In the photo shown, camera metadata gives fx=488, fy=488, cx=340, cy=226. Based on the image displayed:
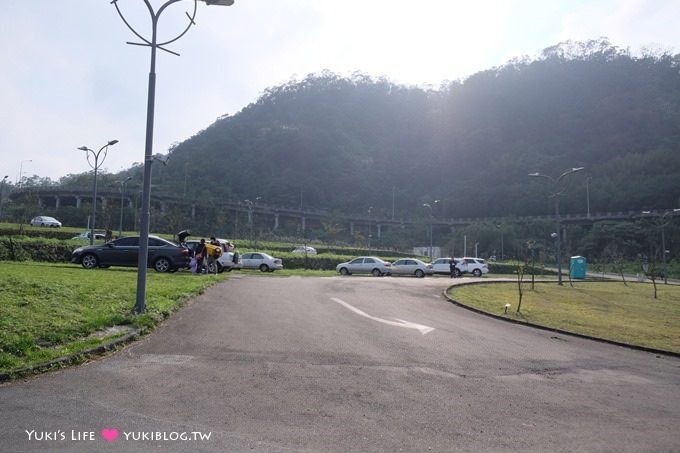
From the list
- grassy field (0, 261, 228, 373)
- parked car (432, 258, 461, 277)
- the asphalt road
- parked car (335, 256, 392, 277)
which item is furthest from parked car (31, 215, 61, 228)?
the asphalt road

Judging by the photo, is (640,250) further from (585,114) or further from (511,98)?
(511,98)

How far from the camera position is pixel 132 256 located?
2114 centimetres

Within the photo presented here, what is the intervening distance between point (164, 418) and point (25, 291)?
6.37 m

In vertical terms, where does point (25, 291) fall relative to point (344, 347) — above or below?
above

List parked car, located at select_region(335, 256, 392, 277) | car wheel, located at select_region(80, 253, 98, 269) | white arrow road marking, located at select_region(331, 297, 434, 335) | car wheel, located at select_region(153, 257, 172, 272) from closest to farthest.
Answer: white arrow road marking, located at select_region(331, 297, 434, 335)
car wheel, located at select_region(153, 257, 172, 272)
car wheel, located at select_region(80, 253, 98, 269)
parked car, located at select_region(335, 256, 392, 277)

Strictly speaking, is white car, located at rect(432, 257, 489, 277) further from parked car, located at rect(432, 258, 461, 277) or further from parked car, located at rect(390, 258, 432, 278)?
parked car, located at rect(390, 258, 432, 278)

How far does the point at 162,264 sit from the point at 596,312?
17289mm

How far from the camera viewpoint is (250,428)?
4742 mm

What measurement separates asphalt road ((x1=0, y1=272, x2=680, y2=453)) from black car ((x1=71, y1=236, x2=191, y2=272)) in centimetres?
1147

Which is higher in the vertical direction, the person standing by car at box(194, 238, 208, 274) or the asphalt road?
the person standing by car at box(194, 238, 208, 274)

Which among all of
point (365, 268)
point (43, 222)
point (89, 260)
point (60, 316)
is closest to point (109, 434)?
point (60, 316)

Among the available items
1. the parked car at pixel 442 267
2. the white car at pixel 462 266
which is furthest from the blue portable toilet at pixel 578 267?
the parked car at pixel 442 267

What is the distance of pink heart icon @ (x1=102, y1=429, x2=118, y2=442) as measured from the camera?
14.6ft

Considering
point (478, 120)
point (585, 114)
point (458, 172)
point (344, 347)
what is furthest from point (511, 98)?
point (344, 347)
